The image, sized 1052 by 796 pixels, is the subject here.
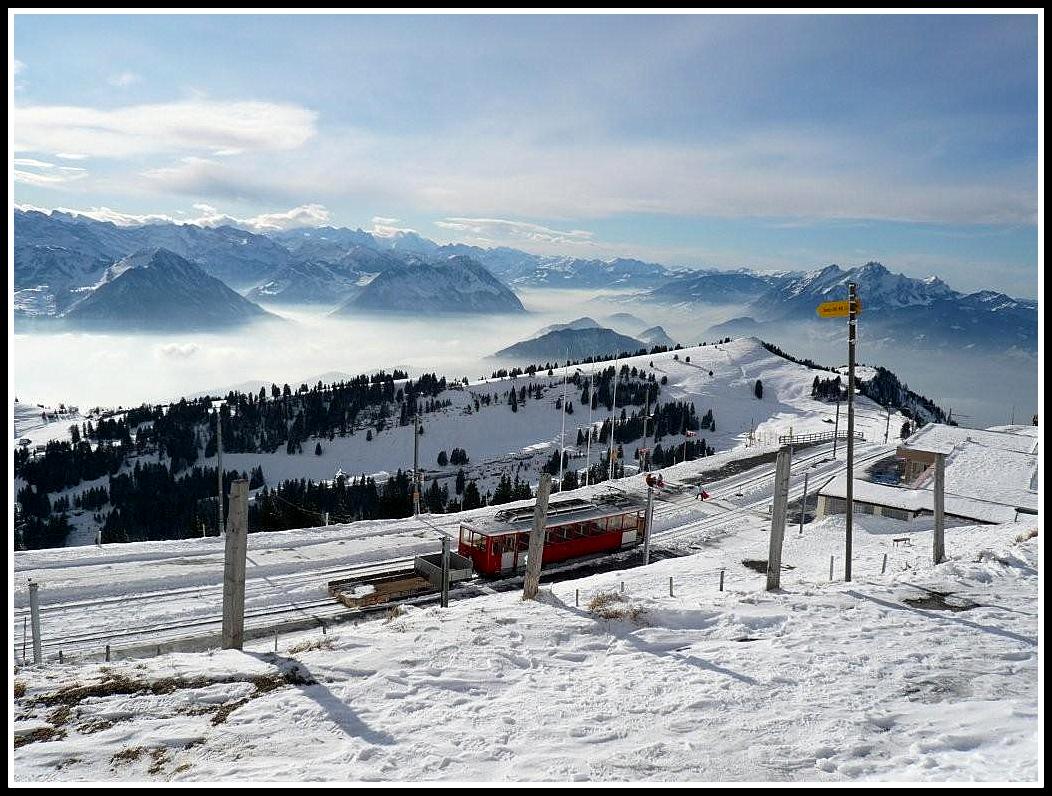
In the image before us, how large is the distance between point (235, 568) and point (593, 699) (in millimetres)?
8126

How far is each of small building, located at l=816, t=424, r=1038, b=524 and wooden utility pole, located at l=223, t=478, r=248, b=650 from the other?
109 feet

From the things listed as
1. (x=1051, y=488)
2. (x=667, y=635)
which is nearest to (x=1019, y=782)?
(x=1051, y=488)

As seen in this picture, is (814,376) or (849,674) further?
(814,376)

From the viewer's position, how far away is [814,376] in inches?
5876

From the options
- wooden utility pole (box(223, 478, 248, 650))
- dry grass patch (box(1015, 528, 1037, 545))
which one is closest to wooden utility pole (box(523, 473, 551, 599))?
wooden utility pole (box(223, 478, 248, 650))

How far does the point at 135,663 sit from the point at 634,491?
4052cm

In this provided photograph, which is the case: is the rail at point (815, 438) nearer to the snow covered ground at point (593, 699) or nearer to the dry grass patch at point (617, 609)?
the snow covered ground at point (593, 699)

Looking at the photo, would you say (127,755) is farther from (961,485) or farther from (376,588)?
(961,485)

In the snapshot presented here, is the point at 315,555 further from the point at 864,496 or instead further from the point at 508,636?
the point at 864,496

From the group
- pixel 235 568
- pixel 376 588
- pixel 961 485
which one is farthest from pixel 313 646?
pixel 961 485

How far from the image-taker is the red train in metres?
29.6

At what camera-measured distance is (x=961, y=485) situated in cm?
4400

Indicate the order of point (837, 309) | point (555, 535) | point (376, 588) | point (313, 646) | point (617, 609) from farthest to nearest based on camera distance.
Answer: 1. point (555, 535)
2. point (376, 588)
3. point (837, 309)
4. point (617, 609)
5. point (313, 646)

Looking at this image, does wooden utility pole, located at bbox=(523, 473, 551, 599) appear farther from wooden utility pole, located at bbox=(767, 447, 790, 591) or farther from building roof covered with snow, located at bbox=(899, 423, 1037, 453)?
building roof covered with snow, located at bbox=(899, 423, 1037, 453)
